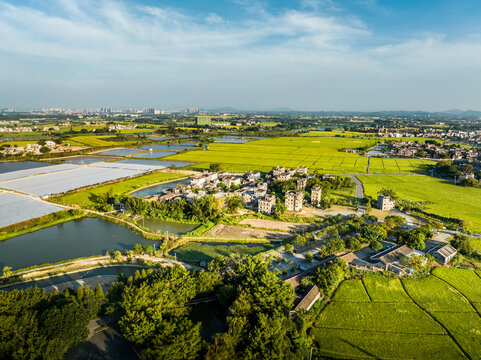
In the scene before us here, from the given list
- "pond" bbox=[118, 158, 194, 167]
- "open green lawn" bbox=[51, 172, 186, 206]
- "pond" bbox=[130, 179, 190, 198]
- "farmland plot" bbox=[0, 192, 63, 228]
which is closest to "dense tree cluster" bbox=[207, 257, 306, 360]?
"farmland plot" bbox=[0, 192, 63, 228]

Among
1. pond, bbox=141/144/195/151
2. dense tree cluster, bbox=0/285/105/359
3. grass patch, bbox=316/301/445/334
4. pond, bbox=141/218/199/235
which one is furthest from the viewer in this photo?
pond, bbox=141/144/195/151

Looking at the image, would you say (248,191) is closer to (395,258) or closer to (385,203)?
(385,203)

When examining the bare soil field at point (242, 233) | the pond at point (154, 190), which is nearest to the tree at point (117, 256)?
the bare soil field at point (242, 233)

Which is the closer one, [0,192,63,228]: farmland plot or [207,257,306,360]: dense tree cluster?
[207,257,306,360]: dense tree cluster

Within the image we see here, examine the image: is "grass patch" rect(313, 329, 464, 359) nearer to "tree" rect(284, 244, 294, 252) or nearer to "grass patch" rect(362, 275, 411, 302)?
"grass patch" rect(362, 275, 411, 302)

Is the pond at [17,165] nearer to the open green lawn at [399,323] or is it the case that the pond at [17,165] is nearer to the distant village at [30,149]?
the distant village at [30,149]
